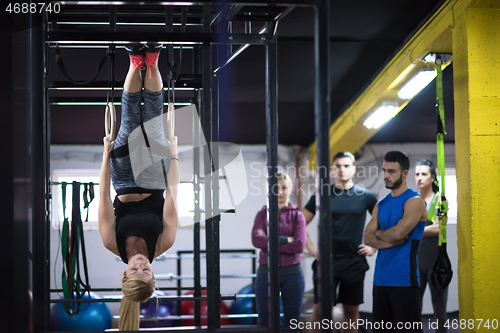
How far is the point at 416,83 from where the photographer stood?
3996 millimetres

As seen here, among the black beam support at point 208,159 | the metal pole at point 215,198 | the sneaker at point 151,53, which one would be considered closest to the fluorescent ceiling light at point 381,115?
the metal pole at point 215,198

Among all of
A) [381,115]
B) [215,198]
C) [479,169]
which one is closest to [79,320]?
[215,198]

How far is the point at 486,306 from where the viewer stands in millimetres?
2305

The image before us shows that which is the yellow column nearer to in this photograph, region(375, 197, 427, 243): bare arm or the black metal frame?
region(375, 197, 427, 243): bare arm

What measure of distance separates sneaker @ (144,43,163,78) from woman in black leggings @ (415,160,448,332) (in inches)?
81.4

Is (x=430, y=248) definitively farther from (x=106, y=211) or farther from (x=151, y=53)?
(x=151, y=53)

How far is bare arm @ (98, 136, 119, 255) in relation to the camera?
2.17 meters

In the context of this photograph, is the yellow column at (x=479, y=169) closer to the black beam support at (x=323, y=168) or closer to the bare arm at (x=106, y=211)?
the black beam support at (x=323, y=168)

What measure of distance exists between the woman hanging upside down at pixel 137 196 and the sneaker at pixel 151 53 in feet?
0.04

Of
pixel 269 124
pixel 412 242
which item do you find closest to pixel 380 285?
pixel 412 242

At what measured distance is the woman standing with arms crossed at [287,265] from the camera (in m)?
3.22

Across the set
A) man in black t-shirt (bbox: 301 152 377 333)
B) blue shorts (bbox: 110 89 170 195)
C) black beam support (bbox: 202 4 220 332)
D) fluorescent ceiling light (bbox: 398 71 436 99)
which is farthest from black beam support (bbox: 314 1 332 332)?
fluorescent ceiling light (bbox: 398 71 436 99)

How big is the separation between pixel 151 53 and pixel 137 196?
0.79m

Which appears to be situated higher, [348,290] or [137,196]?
[137,196]
